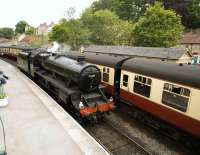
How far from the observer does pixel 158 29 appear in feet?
125

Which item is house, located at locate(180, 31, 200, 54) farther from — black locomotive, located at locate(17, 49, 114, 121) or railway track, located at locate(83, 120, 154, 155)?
railway track, located at locate(83, 120, 154, 155)

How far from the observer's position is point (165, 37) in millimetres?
37656

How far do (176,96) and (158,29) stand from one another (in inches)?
1238

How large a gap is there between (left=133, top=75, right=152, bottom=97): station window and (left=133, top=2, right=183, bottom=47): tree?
28.3 metres

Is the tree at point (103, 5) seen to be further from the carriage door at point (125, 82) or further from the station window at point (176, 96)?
the station window at point (176, 96)

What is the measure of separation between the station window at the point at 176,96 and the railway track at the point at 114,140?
2204 mm

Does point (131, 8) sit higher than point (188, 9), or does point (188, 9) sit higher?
point (131, 8)

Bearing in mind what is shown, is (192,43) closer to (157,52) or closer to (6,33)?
(157,52)

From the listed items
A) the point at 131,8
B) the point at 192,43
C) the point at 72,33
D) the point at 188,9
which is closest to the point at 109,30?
the point at 72,33

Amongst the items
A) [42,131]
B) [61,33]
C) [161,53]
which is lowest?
[42,131]

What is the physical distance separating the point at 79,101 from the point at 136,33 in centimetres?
3223

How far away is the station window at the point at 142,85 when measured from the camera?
10.5 m

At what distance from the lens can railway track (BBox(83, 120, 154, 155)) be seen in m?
8.94

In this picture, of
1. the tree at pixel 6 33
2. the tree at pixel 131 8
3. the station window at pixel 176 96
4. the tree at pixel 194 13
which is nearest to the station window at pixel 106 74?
the station window at pixel 176 96
